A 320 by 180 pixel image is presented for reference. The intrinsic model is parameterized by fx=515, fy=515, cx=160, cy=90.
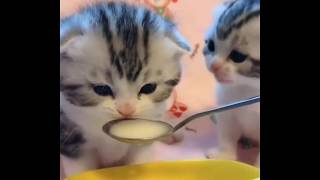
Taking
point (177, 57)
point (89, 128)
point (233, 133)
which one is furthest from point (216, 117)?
point (89, 128)

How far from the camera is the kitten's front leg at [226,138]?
109 centimetres

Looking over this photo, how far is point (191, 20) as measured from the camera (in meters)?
1.07

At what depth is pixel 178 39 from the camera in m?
1.07

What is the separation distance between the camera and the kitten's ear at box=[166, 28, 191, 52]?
1064mm

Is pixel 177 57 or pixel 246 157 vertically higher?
pixel 177 57

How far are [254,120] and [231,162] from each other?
0.10m

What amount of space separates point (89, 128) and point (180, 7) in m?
0.31

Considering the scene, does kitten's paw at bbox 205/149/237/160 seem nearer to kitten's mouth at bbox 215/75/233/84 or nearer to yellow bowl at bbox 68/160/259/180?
yellow bowl at bbox 68/160/259/180

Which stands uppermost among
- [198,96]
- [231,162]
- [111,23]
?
[111,23]

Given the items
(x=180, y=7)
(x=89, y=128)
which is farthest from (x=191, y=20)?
(x=89, y=128)

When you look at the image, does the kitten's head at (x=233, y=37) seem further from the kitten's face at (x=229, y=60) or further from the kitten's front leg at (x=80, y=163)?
the kitten's front leg at (x=80, y=163)

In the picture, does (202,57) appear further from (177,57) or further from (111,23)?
(111,23)

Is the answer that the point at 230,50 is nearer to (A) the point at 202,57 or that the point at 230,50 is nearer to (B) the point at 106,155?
(A) the point at 202,57

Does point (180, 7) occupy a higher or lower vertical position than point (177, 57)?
higher
